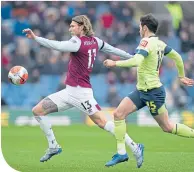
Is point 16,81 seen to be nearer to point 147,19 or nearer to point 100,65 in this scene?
point 147,19

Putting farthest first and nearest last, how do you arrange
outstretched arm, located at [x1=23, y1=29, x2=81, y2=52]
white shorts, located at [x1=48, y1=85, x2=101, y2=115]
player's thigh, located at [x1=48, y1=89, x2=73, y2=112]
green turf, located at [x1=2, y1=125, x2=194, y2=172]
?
player's thigh, located at [x1=48, y1=89, x2=73, y2=112]
white shorts, located at [x1=48, y1=85, x2=101, y2=115]
green turf, located at [x1=2, y1=125, x2=194, y2=172]
outstretched arm, located at [x1=23, y1=29, x2=81, y2=52]

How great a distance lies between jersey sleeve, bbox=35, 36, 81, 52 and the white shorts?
711 mm

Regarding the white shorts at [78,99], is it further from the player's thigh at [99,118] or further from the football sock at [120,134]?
the football sock at [120,134]

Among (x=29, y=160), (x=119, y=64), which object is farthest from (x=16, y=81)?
(x=119, y=64)

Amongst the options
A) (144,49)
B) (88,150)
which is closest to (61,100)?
(144,49)

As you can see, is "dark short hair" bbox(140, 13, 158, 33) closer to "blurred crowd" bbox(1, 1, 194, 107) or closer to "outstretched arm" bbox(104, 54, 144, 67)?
"outstretched arm" bbox(104, 54, 144, 67)

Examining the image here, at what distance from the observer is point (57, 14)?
26.0 metres

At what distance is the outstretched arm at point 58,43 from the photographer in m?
10.7

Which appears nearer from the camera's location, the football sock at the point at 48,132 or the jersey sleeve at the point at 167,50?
the jersey sleeve at the point at 167,50

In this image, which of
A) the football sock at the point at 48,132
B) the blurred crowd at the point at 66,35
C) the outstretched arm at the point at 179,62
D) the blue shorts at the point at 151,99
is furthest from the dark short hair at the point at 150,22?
the blurred crowd at the point at 66,35

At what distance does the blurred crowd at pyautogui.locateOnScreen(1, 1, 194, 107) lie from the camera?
23.5 m

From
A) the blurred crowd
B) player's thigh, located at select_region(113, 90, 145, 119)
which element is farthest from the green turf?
the blurred crowd

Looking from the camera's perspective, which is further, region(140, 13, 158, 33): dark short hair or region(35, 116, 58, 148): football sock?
region(35, 116, 58, 148): football sock

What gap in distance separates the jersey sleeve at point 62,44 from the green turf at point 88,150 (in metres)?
1.80
